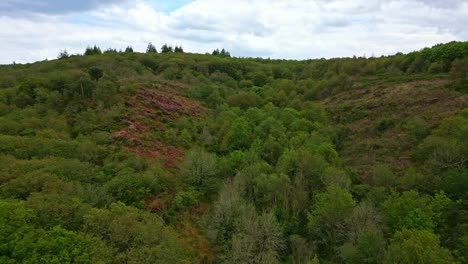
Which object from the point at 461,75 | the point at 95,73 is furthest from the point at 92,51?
the point at 461,75

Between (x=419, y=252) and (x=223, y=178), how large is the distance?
1025 inches

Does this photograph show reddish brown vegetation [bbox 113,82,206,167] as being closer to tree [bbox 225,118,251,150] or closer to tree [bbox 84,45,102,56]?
tree [bbox 225,118,251,150]

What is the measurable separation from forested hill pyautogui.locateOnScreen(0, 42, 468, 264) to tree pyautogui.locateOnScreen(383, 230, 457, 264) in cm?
9

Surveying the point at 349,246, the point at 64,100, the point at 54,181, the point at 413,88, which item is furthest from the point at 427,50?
the point at 54,181

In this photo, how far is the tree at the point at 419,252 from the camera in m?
22.2

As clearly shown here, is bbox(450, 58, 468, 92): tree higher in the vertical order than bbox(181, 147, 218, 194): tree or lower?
higher

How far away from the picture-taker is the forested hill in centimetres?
2631

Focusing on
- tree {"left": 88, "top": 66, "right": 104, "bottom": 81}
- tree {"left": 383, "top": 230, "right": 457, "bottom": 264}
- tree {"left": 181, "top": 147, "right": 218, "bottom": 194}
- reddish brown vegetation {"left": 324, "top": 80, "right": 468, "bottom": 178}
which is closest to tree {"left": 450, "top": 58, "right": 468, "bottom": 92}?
reddish brown vegetation {"left": 324, "top": 80, "right": 468, "bottom": 178}

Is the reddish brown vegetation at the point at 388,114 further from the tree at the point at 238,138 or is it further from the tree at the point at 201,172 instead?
the tree at the point at 201,172

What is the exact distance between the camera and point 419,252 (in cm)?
2241

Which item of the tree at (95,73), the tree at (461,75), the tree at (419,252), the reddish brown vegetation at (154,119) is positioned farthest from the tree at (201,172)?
the tree at (461,75)

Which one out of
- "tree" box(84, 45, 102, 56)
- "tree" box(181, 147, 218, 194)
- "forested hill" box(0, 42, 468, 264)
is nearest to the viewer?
"forested hill" box(0, 42, 468, 264)

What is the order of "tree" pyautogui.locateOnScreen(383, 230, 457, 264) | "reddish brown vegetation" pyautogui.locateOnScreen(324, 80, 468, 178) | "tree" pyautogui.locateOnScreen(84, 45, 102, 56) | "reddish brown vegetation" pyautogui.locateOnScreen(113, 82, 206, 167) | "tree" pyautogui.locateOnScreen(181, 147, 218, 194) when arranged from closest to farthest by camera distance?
"tree" pyautogui.locateOnScreen(383, 230, 457, 264) → "tree" pyautogui.locateOnScreen(181, 147, 218, 194) → "reddish brown vegetation" pyautogui.locateOnScreen(113, 82, 206, 167) → "reddish brown vegetation" pyautogui.locateOnScreen(324, 80, 468, 178) → "tree" pyautogui.locateOnScreen(84, 45, 102, 56)

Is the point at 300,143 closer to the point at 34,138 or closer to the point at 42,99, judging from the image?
the point at 34,138
